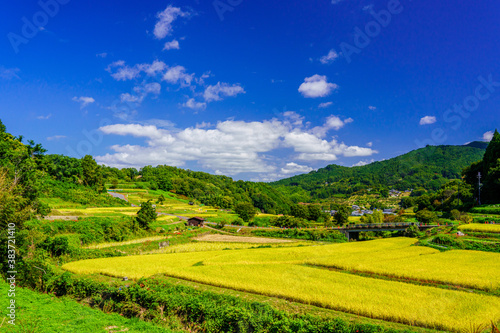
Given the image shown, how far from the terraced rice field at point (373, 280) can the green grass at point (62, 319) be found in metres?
5.38

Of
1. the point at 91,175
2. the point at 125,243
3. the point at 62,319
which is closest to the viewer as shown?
the point at 62,319

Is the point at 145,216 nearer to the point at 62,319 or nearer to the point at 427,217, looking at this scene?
the point at 62,319

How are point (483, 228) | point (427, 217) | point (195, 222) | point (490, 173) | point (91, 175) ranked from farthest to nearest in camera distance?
point (91, 175)
point (195, 222)
point (427, 217)
point (490, 173)
point (483, 228)

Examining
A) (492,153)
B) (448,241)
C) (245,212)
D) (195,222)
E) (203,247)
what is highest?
(492,153)

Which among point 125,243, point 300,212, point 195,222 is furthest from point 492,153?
point 125,243

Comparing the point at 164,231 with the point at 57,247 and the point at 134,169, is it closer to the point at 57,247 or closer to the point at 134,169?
the point at 57,247

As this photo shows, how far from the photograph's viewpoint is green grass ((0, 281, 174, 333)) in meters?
12.0

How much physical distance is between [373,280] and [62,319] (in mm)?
19673

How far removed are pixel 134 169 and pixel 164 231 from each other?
410ft

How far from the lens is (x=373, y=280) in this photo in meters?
19.3

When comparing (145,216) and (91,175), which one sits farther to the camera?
(91,175)

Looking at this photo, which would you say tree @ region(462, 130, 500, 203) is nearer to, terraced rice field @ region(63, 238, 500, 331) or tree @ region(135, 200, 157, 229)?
terraced rice field @ region(63, 238, 500, 331)

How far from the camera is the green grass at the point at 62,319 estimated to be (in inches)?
472

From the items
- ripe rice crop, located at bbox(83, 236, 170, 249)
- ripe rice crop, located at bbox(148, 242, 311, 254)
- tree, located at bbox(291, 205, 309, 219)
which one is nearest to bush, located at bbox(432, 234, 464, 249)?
ripe rice crop, located at bbox(148, 242, 311, 254)
